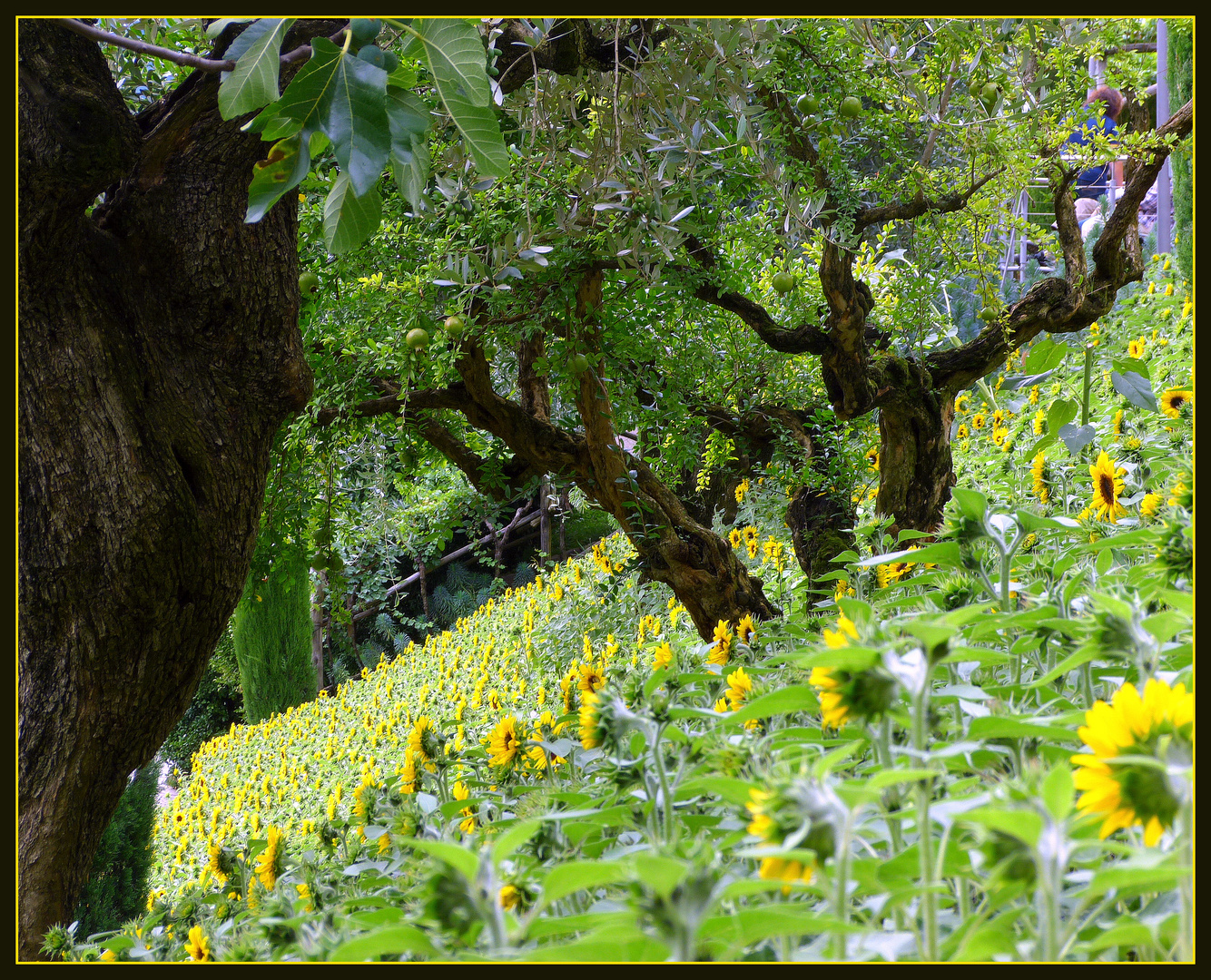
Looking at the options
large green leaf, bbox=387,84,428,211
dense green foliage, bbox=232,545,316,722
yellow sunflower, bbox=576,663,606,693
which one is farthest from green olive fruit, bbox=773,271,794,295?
dense green foliage, bbox=232,545,316,722

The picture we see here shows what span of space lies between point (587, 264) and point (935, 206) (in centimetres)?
108

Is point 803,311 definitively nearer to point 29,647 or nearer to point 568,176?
point 568,176

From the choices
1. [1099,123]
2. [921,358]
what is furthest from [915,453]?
[1099,123]

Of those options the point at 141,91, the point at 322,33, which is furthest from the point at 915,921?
the point at 141,91

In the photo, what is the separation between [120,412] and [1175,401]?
2.43m

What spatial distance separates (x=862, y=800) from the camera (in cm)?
50

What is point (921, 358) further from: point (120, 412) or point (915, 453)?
point (120, 412)

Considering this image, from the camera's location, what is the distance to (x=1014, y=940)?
0.56 m

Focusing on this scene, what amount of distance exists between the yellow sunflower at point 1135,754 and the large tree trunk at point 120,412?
1.58 m

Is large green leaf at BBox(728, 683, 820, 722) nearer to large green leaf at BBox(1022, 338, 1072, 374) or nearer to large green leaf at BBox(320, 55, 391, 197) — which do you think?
large green leaf at BBox(320, 55, 391, 197)

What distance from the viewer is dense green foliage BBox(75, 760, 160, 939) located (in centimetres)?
446

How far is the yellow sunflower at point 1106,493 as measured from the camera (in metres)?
1.66

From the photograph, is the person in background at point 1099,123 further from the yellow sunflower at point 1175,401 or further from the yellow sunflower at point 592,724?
the yellow sunflower at point 592,724

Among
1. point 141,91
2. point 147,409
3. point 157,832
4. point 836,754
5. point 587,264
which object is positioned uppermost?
point 141,91
